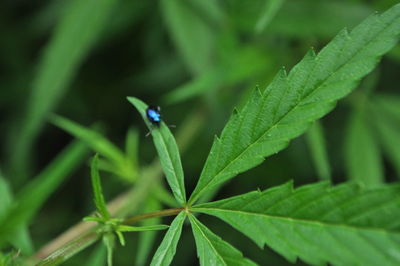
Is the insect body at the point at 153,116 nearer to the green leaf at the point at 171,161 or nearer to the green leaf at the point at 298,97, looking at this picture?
the green leaf at the point at 171,161

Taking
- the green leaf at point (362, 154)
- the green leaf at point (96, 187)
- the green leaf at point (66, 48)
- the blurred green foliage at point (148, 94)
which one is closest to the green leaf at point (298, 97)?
the green leaf at point (96, 187)

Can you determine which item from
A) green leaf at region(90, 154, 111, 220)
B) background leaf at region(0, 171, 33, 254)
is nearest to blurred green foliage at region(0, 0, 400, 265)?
background leaf at region(0, 171, 33, 254)

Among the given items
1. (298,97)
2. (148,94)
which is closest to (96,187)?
(298,97)

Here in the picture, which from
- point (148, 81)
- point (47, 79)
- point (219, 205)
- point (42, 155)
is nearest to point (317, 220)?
point (219, 205)

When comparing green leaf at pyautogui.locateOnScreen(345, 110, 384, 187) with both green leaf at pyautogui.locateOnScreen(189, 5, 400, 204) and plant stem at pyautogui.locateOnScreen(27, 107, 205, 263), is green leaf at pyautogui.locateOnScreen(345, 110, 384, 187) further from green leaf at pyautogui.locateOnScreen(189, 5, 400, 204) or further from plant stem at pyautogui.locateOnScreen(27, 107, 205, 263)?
green leaf at pyautogui.locateOnScreen(189, 5, 400, 204)

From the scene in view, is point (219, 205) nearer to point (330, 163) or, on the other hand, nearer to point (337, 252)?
point (337, 252)

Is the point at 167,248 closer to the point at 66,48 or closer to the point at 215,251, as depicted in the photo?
the point at 215,251

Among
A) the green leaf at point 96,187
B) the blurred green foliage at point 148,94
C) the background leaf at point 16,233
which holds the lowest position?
the green leaf at point 96,187
